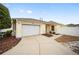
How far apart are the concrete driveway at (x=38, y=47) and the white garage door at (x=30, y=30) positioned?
338mm

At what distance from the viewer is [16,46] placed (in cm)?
805

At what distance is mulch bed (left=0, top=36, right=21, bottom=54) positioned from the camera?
7.89m

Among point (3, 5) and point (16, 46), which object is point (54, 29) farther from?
point (3, 5)

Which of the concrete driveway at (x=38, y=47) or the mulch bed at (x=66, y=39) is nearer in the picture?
the concrete driveway at (x=38, y=47)

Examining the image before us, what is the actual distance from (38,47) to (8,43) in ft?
4.82

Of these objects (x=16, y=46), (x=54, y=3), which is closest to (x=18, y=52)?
(x=16, y=46)

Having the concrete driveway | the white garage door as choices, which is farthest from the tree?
the concrete driveway

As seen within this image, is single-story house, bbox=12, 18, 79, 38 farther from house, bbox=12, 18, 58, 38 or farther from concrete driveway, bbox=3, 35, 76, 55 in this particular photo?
concrete driveway, bbox=3, 35, 76, 55

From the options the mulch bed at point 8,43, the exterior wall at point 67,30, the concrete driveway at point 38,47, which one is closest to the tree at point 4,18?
the mulch bed at point 8,43

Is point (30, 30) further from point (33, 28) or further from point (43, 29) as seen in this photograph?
point (43, 29)

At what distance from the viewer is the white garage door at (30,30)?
8.78 metres

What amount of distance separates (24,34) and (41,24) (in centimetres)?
129

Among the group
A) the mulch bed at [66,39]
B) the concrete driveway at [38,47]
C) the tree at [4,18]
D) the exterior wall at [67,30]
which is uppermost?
the tree at [4,18]

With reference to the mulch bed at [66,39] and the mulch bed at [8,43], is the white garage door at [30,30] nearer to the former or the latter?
the mulch bed at [8,43]
